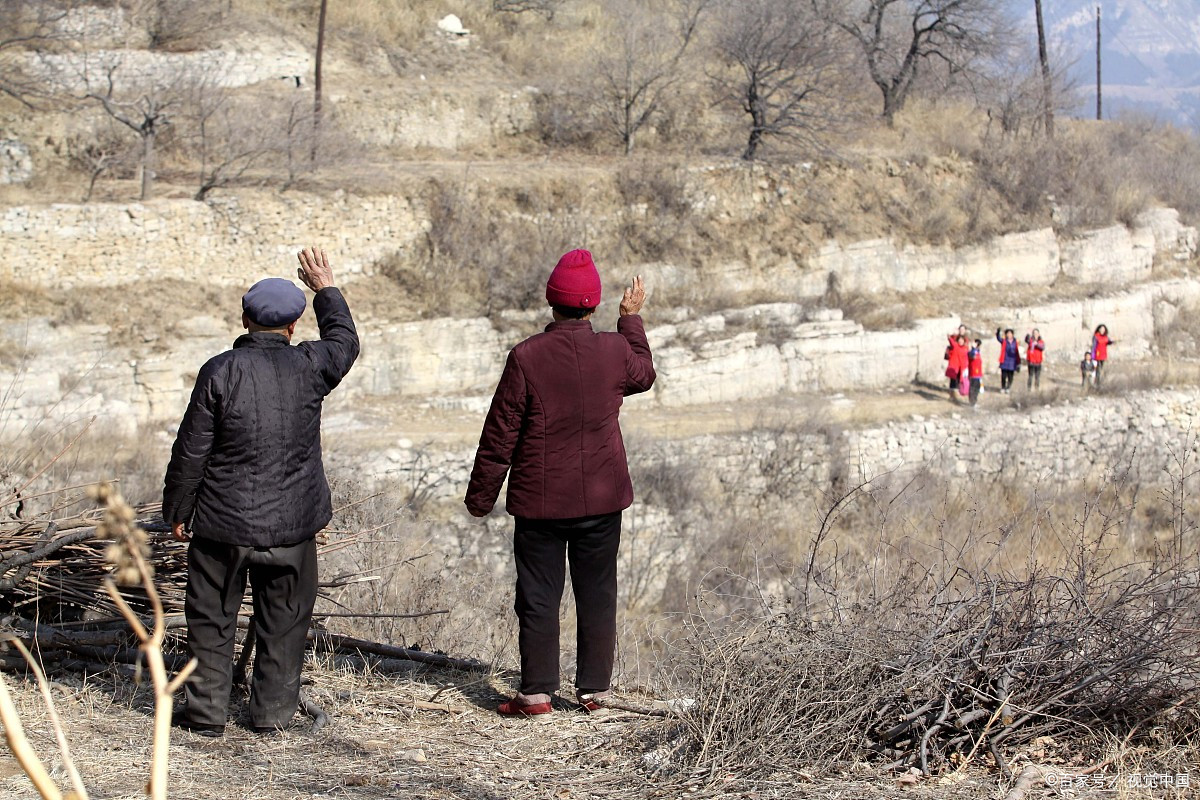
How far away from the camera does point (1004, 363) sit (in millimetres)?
19734

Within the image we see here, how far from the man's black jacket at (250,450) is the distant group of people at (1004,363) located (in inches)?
664

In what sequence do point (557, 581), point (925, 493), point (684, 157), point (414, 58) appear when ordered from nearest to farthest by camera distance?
1. point (557, 581)
2. point (925, 493)
3. point (684, 157)
4. point (414, 58)

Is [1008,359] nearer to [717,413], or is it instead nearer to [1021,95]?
[717,413]

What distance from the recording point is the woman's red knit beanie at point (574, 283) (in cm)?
394

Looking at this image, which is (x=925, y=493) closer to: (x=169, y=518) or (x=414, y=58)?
(x=169, y=518)

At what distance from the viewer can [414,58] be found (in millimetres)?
25406

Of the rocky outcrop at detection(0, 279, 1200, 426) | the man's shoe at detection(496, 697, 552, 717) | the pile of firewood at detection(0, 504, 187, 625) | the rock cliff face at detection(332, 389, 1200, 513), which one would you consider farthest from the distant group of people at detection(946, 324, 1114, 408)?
the pile of firewood at detection(0, 504, 187, 625)

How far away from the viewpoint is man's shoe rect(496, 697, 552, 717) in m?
4.11

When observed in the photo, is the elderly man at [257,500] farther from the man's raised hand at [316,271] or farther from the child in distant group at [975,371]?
the child in distant group at [975,371]

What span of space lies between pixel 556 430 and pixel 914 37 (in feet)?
91.2

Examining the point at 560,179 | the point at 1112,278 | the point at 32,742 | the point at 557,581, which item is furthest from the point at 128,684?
the point at 1112,278

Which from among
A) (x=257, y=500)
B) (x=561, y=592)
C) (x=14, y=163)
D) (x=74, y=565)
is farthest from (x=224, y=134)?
(x=561, y=592)

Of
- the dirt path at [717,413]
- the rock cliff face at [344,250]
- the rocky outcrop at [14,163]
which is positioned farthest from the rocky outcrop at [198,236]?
the dirt path at [717,413]

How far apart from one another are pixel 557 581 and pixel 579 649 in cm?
31
